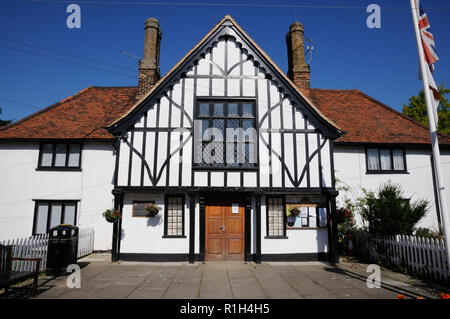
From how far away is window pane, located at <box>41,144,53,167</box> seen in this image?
1297 centimetres

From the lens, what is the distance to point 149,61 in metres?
12.8

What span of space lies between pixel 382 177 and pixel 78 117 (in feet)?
54.0

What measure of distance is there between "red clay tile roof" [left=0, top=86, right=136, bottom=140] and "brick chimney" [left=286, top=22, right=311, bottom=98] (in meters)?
9.20

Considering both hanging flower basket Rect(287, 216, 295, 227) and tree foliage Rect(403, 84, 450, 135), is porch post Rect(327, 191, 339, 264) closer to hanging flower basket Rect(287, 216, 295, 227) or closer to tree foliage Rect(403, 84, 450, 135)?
hanging flower basket Rect(287, 216, 295, 227)

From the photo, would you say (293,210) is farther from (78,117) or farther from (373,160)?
(78,117)

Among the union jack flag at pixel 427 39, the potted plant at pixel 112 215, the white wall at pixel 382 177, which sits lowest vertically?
the potted plant at pixel 112 215

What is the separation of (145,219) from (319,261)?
24.2 feet

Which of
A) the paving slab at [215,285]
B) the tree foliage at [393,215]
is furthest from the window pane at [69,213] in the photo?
the tree foliage at [393,215]

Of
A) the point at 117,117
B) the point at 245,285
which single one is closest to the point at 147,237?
the point at 245,285

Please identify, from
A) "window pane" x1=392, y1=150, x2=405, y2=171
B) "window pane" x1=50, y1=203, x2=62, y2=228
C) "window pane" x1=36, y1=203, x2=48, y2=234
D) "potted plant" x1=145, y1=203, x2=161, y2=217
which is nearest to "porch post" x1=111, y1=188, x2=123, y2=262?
"potted plant" x1=145, y1=203, x2=161, y2=217

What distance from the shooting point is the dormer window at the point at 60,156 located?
42.5ft

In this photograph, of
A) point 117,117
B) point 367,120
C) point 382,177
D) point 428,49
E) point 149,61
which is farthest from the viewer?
point 367,120

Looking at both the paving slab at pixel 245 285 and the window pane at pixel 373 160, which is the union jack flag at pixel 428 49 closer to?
the paving slab at pixel 245 285

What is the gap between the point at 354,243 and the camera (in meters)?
11.8
